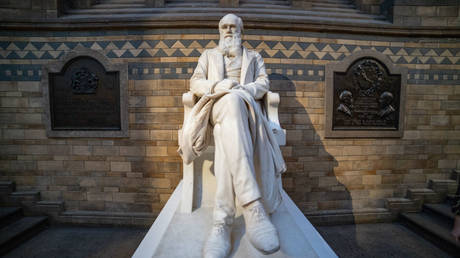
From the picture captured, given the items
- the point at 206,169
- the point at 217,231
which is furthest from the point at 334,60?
the point at 217,231

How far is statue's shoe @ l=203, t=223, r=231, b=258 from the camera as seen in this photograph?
A: 1407 millimetres

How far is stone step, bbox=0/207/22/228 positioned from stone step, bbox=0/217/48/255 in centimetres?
9

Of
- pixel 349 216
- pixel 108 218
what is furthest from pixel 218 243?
pixel 349 216

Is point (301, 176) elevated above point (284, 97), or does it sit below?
below

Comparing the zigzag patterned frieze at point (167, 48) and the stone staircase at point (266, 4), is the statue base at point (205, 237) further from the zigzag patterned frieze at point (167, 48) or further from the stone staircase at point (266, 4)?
the stone staircase at point (266, 4)

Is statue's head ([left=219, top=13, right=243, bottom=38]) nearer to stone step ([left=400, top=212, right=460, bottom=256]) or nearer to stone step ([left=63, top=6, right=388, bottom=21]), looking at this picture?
stone step ([left=63, top=6, right=388, bottom=21])

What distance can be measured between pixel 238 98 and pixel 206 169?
82cm

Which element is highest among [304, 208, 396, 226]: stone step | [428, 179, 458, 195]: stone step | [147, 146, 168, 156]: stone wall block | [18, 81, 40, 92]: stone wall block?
[18, 81, 40, 92]: stone wall block

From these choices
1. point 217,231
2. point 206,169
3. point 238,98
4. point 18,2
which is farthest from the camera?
point 18,2

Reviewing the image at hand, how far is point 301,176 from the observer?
11.4 feet

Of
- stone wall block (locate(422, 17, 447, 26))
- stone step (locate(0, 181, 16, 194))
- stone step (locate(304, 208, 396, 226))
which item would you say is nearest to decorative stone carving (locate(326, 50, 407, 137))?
stone wall block (locate(422, 17, 447, 26))

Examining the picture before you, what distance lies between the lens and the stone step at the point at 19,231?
8.79 ft

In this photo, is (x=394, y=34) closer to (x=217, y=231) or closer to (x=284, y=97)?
(x=284, y=97)

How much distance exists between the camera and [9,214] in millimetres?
3127
